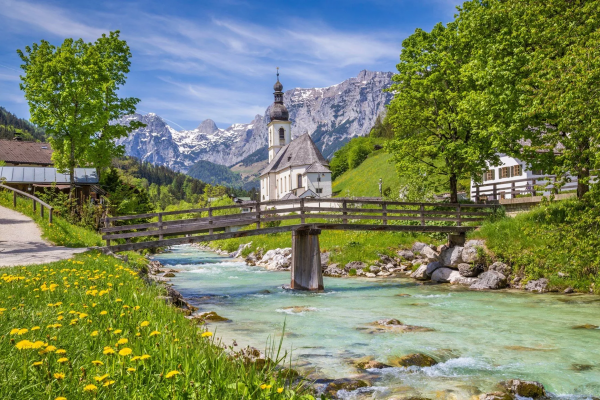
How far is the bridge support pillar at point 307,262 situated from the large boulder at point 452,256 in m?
7.04

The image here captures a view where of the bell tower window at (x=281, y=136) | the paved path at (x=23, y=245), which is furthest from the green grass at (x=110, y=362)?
the bell tower window at (x=281, y=136)

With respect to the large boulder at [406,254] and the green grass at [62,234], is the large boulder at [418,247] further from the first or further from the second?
the green grass at [62,234]

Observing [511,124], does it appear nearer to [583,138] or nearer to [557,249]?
[583,138]

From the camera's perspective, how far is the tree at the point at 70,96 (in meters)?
29.3

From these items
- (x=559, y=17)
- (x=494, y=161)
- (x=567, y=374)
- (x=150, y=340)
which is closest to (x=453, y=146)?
(x=494, y=161)

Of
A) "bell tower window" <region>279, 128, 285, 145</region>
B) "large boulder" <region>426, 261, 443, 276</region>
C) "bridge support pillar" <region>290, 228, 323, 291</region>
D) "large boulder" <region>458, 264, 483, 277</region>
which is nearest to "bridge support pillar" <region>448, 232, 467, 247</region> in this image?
"large boulder" <region>426, 261, 443, 276</region>

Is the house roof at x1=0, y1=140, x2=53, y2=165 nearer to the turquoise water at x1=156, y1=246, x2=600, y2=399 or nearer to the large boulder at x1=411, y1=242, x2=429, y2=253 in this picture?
the large boulder at x1=411, y1=242, x2=429, y2=253

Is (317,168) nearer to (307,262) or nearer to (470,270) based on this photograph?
(470,270)

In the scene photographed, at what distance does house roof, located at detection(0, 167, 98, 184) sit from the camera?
3925cm

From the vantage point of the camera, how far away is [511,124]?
1958cm

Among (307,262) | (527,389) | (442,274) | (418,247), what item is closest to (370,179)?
(418,247)

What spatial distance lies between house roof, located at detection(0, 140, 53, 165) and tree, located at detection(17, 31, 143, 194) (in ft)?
104

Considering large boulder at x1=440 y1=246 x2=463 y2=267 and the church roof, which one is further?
the church roof

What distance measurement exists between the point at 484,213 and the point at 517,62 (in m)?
9.25
